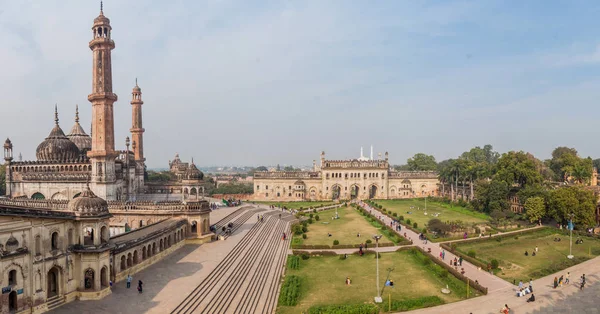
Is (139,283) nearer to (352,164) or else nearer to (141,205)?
(141,205)

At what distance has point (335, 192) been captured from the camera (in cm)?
8725

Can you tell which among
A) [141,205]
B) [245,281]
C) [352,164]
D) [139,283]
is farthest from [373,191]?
[139,283]

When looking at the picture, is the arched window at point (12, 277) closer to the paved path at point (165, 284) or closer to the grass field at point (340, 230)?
the paved path at point (165, 284)

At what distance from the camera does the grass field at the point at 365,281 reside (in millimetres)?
24266

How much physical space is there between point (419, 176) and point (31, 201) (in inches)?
2953

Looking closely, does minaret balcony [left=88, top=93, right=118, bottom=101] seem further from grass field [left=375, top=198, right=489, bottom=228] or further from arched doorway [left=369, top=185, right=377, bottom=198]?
arched doorway [left=369, top=185, right=377, bottom=198]

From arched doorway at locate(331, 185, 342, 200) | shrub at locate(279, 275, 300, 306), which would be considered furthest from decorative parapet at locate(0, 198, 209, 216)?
arched doorway at locate(331, 185, 342, 200)

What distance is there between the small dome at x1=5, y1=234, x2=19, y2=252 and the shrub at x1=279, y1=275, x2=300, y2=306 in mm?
14706

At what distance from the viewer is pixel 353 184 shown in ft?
275

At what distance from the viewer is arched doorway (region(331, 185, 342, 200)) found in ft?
275

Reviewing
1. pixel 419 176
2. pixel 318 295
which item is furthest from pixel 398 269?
pixel 419 176

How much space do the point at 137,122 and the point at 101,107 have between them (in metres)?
14.8

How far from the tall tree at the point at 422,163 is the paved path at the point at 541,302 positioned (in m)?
77.3

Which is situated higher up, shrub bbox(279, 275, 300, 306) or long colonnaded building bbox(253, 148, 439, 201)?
long colonnaded building bbox(253, 148, 439, 201)
